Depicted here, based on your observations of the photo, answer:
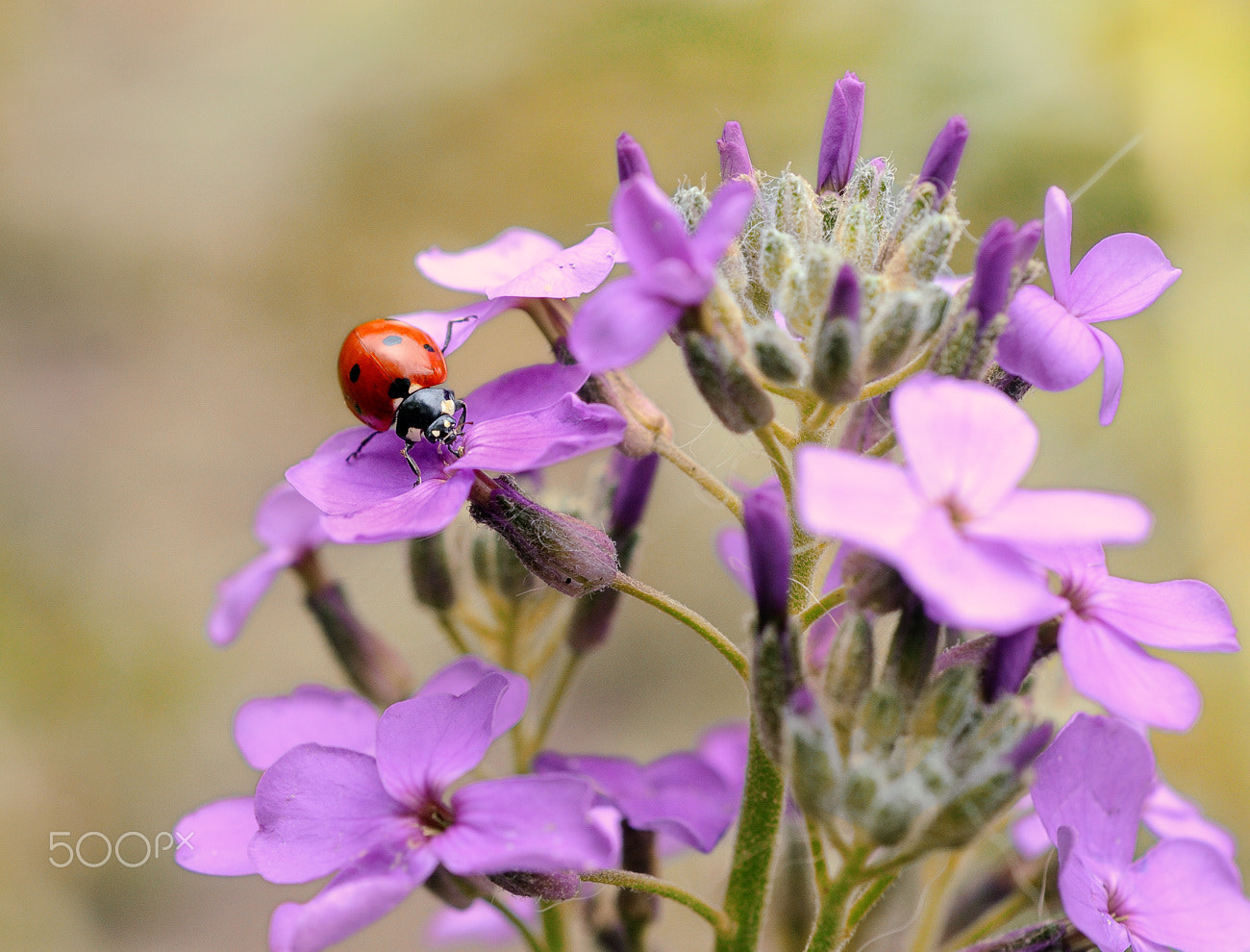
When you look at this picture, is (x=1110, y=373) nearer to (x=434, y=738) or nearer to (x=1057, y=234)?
(x=1057, y=234)

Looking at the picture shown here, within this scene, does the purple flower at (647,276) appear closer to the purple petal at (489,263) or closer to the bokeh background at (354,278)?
the purple petal at (489,263)

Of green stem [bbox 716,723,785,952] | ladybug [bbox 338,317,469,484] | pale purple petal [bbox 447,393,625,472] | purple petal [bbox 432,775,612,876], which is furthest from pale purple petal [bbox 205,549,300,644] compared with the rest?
green stem [bbox 716,723,785,952]

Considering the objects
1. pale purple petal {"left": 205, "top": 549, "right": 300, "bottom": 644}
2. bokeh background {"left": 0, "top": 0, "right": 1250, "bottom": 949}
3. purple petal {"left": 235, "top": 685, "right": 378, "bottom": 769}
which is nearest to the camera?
purple petal {"left": 235, "top": 685, "right": 378, "bottom": 769}

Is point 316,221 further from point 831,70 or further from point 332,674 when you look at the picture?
point 831,70

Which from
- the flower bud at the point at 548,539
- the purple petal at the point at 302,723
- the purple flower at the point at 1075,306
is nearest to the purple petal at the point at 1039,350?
the purple flower at the point at 1075,306

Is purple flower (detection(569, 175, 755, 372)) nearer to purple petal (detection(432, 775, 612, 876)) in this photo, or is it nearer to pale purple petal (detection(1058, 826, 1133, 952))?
purple petal (detection(432, 775, 612, 876))

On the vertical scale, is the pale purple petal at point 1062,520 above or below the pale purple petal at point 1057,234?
below
